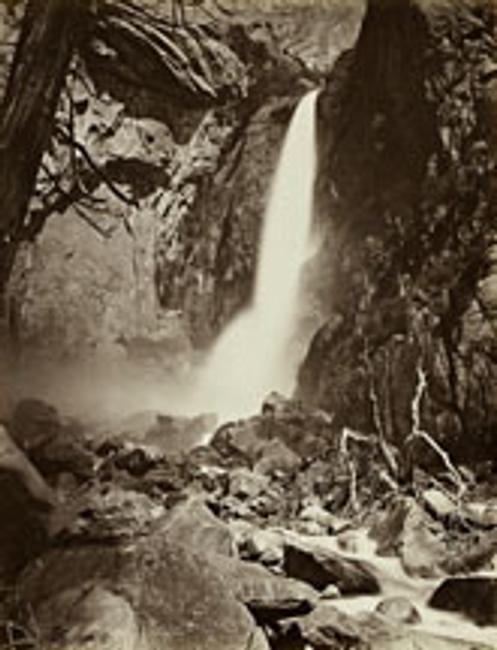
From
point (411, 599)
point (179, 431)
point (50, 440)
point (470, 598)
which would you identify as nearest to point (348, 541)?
point (411, 599)

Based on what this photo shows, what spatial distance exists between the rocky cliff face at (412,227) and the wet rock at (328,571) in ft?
1.19

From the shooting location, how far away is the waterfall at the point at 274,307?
2.81 metres

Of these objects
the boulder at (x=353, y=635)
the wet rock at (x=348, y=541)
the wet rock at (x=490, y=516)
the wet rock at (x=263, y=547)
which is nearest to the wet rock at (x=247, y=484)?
the wet rock at (x=263, y=547)

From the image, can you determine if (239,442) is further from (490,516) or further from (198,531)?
(490,516)

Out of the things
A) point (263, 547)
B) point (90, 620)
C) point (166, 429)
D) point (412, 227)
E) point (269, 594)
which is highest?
point (412, 227)

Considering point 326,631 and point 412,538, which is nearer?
point 326,631

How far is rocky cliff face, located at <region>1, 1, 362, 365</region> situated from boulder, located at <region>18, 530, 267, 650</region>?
557 millimetres

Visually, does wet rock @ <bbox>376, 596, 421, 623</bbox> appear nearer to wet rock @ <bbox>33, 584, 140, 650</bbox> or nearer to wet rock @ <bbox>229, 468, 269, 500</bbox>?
wet rock @ <bbox>229, 468, 269, 500</bbox>

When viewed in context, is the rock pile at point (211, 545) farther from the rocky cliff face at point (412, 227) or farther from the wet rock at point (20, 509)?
the rocky cliff face at point (412, 227)

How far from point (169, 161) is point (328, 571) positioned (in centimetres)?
121

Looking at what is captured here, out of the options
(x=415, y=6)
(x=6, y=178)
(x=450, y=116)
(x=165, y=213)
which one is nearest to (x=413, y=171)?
(x=450, y=116)

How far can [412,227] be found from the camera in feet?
9.43

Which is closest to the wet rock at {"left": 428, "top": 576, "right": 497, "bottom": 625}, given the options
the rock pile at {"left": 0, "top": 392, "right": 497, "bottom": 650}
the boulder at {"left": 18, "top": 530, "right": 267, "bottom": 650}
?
the rock pile at {"left": 0, "top": 392, "right": 497, "bottom": 650}

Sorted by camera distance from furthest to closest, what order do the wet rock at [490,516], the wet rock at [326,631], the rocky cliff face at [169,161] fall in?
1. the rocky cliff face at [169,161]
2. the wet rock at [490,516]
3. the wet rock at [326,631]
